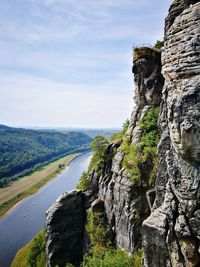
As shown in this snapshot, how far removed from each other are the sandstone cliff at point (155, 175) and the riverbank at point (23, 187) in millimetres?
47771

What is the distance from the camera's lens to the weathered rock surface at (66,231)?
34.9m

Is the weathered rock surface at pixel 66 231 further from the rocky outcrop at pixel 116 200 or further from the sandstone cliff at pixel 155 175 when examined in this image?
the sandstone cliff at pixel 155 175

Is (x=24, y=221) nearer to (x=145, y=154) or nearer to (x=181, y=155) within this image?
(x=145, y=154)

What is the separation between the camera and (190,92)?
46.3ft

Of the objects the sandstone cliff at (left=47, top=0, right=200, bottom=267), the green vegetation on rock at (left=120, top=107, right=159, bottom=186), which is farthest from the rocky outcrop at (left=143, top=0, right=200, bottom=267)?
the green vegetation on rock at (left=120, top=107, right=159, bottom=186)

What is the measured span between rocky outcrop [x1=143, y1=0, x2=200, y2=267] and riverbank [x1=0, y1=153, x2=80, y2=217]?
68.3m

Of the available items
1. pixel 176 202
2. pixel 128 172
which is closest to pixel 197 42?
pixel 176 202

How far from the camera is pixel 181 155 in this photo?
15039mm

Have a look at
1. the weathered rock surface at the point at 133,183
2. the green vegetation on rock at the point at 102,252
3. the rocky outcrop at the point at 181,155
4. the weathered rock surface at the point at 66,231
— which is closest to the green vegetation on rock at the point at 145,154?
the weathered rock surface at the point at 133,183

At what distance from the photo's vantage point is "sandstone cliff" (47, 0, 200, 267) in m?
14.6

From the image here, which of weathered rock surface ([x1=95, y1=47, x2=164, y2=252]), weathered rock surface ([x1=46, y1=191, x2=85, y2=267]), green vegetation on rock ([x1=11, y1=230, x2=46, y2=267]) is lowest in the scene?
green vegetation on rock ([x1=11, y1=230, x2=46, y2=267])

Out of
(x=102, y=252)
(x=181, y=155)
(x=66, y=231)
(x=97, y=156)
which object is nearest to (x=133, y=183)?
(x=102, y=252)

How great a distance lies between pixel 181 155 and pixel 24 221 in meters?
61.2

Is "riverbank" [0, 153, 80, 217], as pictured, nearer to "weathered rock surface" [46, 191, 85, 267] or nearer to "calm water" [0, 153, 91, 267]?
"calm water" [0, 153, 91, 267]
